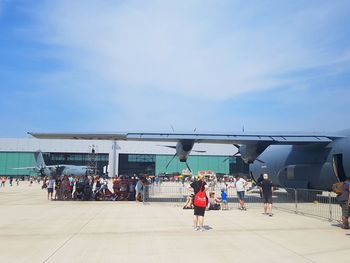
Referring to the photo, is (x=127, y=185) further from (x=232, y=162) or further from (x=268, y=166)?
(x=232, y=162)

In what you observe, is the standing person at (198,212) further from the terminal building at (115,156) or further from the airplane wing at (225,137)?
the terminal building at (115,156)

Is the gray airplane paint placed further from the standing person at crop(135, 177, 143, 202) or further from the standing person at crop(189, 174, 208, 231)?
the standing person at crop(189, 174, 208, 231)

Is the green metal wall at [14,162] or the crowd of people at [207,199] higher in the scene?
the green metal wall at [14,162]

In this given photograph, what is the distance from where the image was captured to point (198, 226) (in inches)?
404

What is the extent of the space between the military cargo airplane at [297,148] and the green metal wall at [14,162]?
67.9 metres

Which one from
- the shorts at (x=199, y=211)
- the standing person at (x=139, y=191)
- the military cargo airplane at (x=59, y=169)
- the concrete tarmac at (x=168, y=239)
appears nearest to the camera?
the concrete tarmac at (x=168, y=239)

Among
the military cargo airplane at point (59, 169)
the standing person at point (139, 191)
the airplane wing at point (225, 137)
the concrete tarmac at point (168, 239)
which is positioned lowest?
the concrete tarmac at point (168, 239)

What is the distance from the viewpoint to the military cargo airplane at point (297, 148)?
18000 mm

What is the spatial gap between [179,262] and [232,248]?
5.53ft

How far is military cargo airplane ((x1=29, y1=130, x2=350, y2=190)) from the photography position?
18.0 metres

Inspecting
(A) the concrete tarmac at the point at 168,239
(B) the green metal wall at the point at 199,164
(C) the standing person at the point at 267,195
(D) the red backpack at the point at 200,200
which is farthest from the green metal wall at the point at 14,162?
(D) the red backpack at the point at 200,200

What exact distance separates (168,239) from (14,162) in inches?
3253

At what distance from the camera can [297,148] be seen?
21.6m

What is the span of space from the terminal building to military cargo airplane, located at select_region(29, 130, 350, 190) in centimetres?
5943
